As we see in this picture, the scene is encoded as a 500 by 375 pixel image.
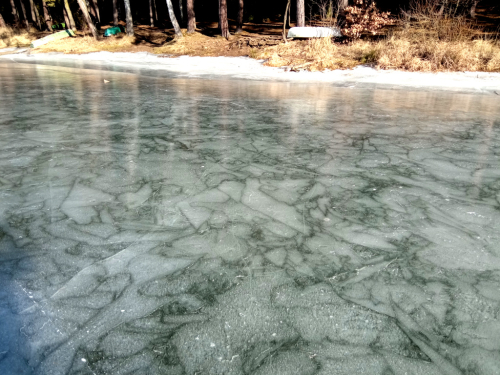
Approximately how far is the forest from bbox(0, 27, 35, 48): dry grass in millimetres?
70

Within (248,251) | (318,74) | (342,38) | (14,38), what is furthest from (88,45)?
(248,251)

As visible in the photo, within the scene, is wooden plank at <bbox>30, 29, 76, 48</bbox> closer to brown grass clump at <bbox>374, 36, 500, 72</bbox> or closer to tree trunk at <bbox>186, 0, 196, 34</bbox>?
tree trunk at <bbox>186, 0, 196, 34</bbox>

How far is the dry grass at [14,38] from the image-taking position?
2677 cm

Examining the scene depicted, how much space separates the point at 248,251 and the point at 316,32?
51.0ft

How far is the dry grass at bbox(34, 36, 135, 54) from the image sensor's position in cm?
2212

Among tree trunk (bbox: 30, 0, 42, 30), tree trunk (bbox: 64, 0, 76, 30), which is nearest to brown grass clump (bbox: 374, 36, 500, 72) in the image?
tree trunk (bbox: 64, 0, 76, 30)

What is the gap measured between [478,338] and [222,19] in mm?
20746

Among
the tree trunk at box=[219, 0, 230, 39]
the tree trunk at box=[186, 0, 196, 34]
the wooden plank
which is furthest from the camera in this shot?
the wooden plank

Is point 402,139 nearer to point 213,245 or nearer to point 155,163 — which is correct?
point 155,163

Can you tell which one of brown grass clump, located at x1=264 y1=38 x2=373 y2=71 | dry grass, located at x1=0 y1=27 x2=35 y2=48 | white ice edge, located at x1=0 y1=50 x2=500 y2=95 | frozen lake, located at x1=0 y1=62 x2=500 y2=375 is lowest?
dry grass, located at x1=0 y1=27 x2=35 y2=48

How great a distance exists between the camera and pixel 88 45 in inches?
894

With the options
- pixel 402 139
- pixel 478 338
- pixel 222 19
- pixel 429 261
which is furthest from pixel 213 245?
pixel 222 19

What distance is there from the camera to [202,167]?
439 cm

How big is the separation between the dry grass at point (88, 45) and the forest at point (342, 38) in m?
0.05
